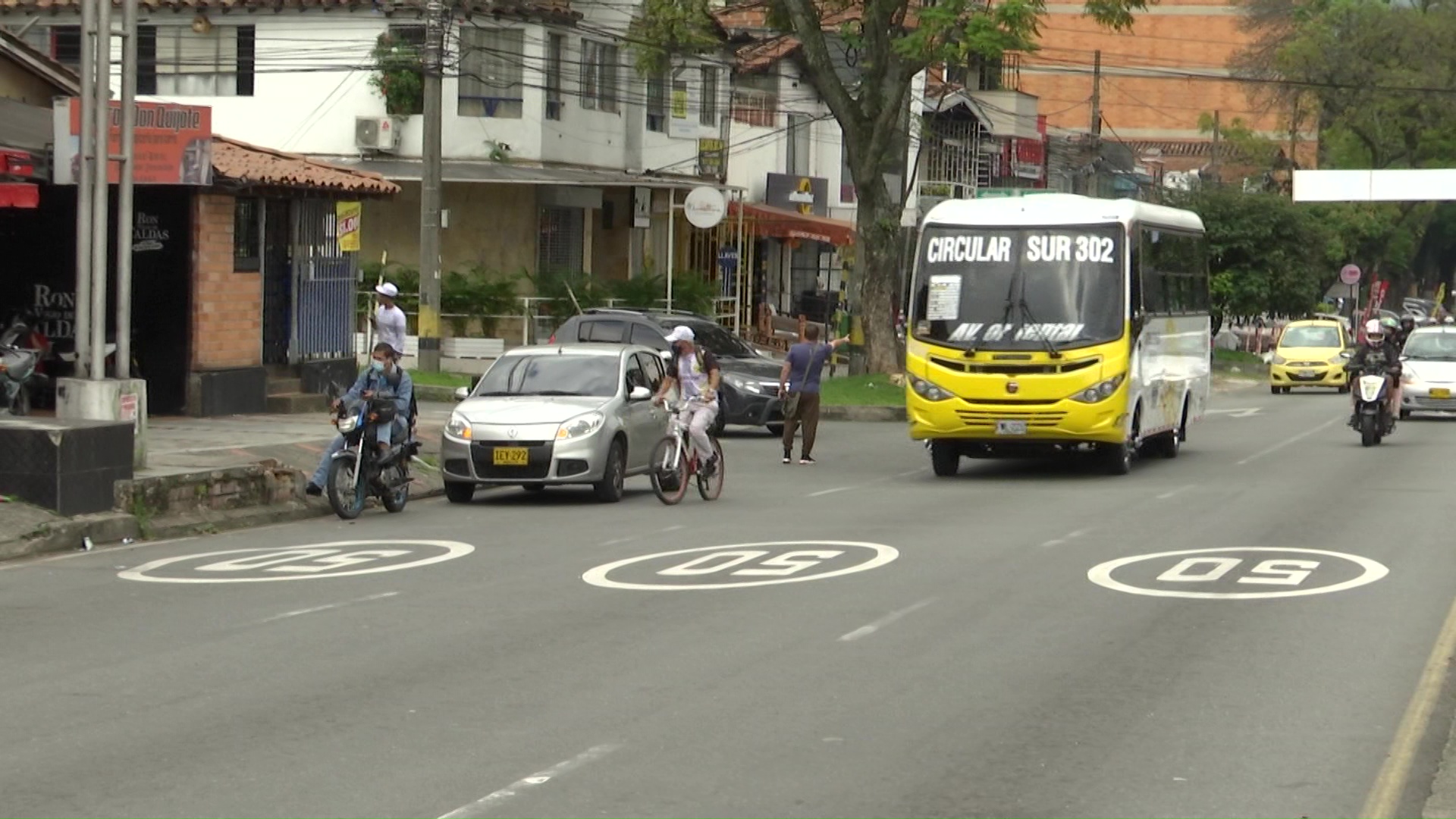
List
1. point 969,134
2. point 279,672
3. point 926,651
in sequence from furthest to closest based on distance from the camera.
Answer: point 969,134
point 926,651
point 279,672

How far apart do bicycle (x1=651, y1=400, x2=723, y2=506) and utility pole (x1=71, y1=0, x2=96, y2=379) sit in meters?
5.22

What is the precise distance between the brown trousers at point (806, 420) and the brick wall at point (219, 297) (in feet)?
22.3

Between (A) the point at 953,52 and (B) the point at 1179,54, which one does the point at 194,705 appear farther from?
(B) the point at 1179,54

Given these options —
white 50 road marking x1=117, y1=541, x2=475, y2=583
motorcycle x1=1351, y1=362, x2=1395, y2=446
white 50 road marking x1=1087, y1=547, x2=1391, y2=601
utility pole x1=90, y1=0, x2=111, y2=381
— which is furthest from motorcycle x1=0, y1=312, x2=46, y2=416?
motorcycle x1=1351, y1=362, x2=1395, y2=446

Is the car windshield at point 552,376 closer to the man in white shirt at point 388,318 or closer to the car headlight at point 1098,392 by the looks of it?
the man in white shirt at point 388,318

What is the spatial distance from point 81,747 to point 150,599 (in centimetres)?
458

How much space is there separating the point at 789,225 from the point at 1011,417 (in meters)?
29.0

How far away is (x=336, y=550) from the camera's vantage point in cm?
1549

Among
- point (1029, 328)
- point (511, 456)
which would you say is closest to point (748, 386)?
point (1029, 328)

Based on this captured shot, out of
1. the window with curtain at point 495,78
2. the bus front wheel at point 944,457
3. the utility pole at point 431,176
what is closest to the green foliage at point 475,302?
the window with curtain at point 495,78

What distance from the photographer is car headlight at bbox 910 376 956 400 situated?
22328 mm

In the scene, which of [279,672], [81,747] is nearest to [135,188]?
[279,672]

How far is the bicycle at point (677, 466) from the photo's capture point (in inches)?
765

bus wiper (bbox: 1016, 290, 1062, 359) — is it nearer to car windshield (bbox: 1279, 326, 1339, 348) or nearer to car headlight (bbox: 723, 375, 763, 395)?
car headlight (bbox: 723, 375, 763, 395)
